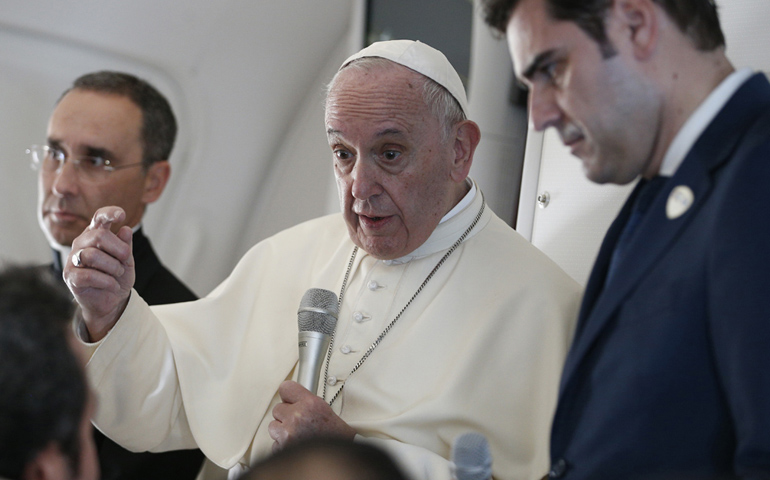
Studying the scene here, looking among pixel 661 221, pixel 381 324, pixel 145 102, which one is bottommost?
pixel 381 324

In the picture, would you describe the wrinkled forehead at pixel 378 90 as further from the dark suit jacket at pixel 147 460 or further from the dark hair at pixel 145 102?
the dark hair at pixel 145 102

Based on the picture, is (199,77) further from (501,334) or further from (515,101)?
(501,334)

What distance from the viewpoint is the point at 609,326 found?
1.80 metres

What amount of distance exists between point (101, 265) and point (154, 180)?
1.92 m

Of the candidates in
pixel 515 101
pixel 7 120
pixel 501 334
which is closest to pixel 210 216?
pixel 7 120

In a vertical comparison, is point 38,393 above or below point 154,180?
above

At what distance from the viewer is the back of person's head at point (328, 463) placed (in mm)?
1068

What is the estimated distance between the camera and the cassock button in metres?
1.85

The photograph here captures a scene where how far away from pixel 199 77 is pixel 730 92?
14.0 ft

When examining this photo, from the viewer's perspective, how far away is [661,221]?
175 centimetres

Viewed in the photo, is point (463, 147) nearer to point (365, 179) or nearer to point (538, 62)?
point (365, 179)

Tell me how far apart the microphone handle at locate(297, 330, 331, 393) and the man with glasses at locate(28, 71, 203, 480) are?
68.2 inches

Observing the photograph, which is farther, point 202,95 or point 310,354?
point 202,95

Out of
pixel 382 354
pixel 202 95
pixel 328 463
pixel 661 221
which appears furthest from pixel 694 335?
pixel 202 95
